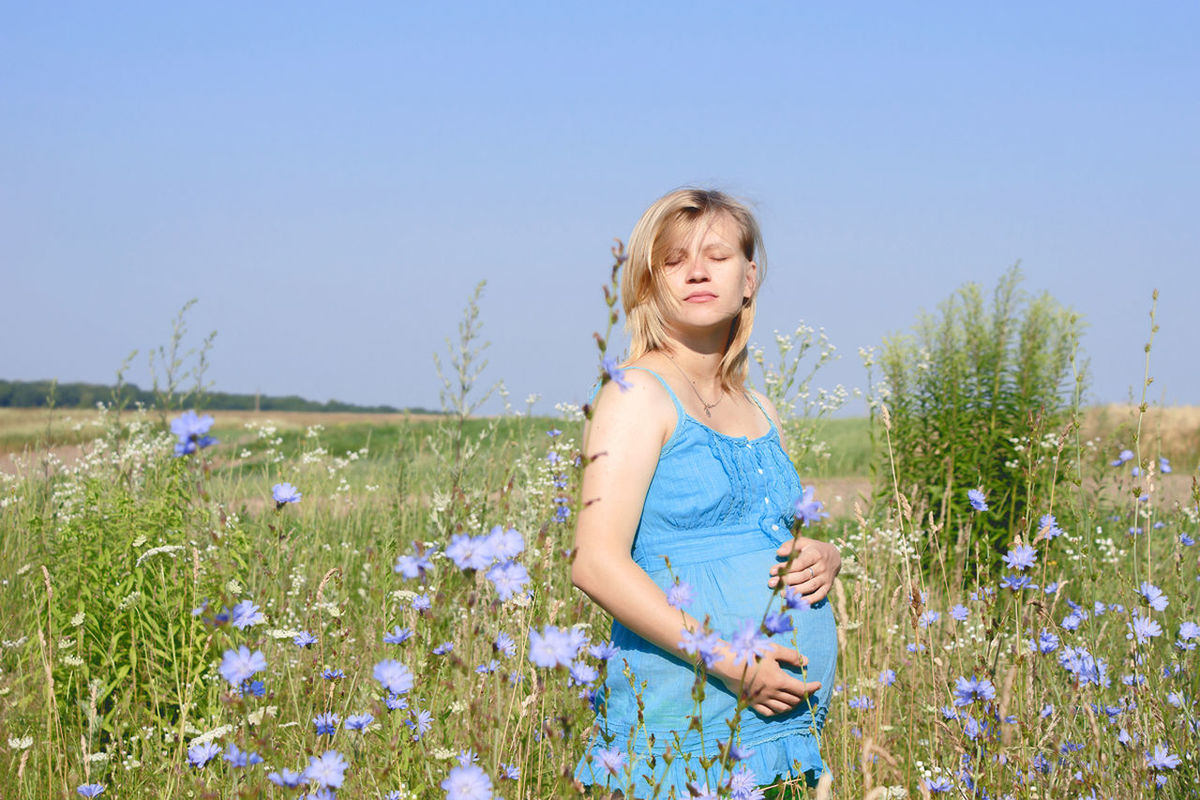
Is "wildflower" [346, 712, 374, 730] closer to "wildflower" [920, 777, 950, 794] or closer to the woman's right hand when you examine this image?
the woman's right hand

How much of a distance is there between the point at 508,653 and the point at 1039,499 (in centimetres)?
401

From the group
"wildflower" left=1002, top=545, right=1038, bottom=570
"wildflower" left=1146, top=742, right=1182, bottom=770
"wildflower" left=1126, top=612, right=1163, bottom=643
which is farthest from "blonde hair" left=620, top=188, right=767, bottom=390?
"wildflower" left=1146, top=742, right=1182, bottom=770

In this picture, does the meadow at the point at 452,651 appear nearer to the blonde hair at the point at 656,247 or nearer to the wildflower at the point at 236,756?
the wildflower at the point at 236,756

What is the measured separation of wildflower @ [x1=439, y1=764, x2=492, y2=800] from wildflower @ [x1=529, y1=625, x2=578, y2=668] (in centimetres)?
19

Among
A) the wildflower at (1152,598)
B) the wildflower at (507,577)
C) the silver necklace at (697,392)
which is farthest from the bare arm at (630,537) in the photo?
the wildflower at (1152,598)

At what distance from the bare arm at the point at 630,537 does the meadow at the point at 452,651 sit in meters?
0.15

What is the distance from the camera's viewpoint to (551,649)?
1379 millimetres

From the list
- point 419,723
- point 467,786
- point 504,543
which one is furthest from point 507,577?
point 419,723

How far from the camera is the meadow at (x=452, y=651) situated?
1730 mm

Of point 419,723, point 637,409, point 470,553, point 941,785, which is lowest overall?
point 941,785

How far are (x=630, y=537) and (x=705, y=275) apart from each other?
80 centimetres

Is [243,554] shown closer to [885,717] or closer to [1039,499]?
[885,717]

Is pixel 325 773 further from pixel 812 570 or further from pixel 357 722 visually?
pixel 812 570

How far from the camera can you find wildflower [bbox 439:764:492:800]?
1.35m
